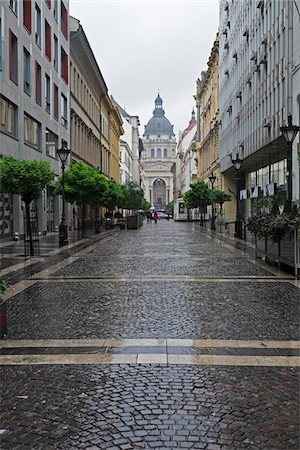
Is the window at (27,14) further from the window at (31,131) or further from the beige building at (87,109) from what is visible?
the beige building at (87,109)

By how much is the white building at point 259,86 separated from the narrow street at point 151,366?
13.5 meters

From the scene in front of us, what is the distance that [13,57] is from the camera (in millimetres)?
27438

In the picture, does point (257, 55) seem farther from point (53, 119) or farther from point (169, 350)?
point (169, 350)

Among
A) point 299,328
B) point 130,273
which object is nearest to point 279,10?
point 130,273

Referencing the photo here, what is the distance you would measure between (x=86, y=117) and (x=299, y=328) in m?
46.6

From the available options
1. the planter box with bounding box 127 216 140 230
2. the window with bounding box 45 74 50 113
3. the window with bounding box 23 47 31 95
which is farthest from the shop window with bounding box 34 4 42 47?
the planter box with bounding box 127 216 140 230

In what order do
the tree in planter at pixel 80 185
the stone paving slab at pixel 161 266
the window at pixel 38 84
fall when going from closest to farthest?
1. the stone paving slab at pixel 161 266
2. the tree in planter at pixel 80 185
3. the window at pixel 38 84

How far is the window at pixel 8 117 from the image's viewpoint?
25.3m

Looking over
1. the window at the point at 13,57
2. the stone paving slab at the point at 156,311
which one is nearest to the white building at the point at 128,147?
the window at the point at 13,57

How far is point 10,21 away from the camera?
26266 mm

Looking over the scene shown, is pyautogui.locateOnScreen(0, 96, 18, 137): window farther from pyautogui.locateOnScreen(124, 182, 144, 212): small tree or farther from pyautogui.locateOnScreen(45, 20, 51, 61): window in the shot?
pyautogui.locateOnScreen(124, 182, 144, 212): small tree

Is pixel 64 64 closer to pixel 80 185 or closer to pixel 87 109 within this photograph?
pixel 87 109

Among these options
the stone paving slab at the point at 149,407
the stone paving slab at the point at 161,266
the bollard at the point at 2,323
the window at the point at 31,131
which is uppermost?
the window at the point at 31,131

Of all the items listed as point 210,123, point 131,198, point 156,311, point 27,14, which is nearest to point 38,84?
point 27,14
